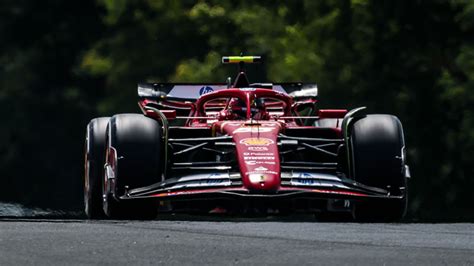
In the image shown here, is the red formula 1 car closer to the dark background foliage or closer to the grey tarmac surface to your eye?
the grey tarmac surface

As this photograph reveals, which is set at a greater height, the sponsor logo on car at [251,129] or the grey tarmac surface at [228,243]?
the sponsor logo on car at [251,129]

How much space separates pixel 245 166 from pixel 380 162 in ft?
4.17

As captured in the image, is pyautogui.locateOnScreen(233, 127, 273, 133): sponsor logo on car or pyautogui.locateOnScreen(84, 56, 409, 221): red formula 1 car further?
pyautogui.locateOnScreen(233, 127, 273, 133): sponsor logo on car

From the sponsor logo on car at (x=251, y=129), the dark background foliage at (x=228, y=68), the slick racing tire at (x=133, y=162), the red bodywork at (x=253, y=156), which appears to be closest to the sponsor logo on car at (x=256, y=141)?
the red bodywork at (x=253, y=156)

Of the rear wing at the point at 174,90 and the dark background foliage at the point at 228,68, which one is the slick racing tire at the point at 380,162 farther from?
the dark background foliage at the point at 228,68

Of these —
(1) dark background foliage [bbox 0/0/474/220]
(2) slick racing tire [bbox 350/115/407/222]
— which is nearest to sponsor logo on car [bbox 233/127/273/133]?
(2) slick racing tire [bbox 350/115/407/222]

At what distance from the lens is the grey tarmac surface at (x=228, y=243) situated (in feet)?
41.6

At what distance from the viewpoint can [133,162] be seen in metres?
17.0

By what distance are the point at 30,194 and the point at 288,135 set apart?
1820 cm

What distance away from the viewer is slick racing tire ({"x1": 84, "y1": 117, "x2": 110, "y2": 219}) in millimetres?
18109

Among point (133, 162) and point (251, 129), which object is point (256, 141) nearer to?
point (251, 129)

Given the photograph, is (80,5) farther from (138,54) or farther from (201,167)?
(201,167)

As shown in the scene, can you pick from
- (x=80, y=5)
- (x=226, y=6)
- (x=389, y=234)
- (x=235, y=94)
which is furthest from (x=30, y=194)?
(x=80, y=5)

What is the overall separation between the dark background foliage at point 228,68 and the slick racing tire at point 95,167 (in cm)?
423
